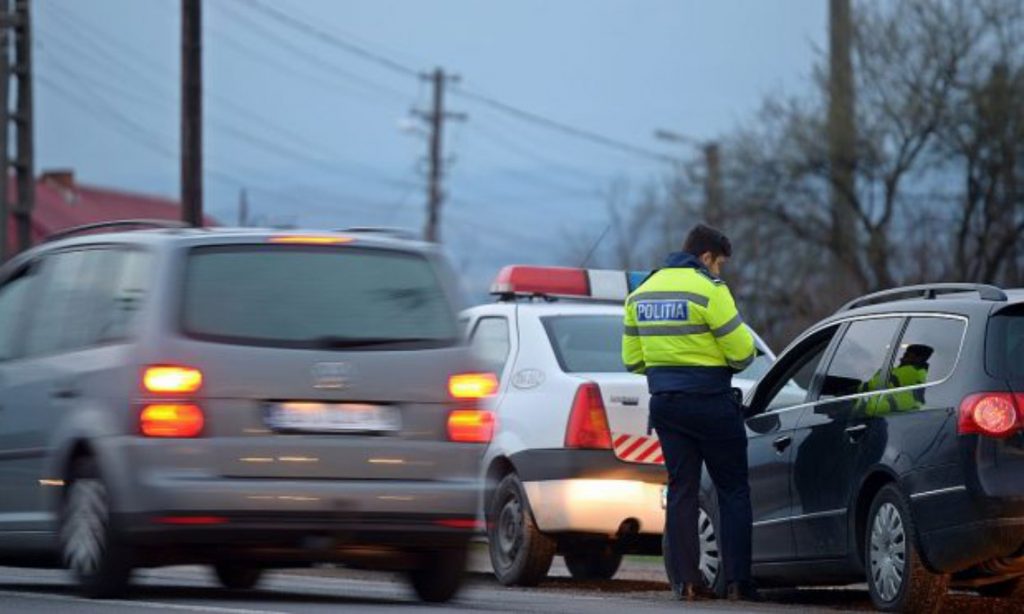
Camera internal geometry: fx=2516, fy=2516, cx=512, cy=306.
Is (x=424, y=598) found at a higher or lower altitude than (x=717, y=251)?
lower

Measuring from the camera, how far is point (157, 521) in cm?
1060

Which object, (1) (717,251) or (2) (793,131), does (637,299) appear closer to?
(1) (717,251)

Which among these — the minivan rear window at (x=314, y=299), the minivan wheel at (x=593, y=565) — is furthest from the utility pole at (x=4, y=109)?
the minivan rear window at (x=314, y=299)

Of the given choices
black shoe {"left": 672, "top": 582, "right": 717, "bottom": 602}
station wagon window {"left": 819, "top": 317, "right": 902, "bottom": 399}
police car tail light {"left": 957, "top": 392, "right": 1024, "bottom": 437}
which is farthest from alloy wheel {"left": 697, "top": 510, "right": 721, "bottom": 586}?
police car tail light {"left": 957, "top": 392, "right": 1024, "bottom": 437}

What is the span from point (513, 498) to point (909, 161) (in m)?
30.7

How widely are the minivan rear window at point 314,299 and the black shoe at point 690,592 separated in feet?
7.94

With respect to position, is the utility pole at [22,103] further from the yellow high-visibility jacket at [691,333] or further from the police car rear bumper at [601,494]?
the yellow high-visibility jacket at [691,333]

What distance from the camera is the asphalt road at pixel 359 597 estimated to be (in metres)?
10.7

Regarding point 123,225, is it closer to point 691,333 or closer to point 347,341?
point 347,341

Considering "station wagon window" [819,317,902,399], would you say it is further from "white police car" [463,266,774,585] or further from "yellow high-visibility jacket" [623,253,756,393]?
"white police car" [463,266,774,585]

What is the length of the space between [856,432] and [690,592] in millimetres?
1487

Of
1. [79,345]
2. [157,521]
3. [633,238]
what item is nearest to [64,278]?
[79,345]

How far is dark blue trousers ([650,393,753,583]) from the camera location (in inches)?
499

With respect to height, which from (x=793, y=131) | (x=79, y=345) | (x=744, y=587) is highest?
(x=793, y=131)
